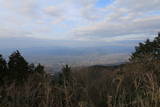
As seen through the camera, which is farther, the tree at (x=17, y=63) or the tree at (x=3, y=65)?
the tree at (x=17, y=63)

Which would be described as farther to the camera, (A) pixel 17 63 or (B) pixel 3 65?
(A) pixel 17 63

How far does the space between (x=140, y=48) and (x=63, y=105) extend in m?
17.8

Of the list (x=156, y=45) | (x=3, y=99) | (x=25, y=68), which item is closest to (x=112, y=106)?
(x=3, y=99)

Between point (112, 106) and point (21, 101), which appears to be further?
point (21, 101)

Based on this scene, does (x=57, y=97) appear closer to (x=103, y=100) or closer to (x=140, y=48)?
(x=103, y=100)

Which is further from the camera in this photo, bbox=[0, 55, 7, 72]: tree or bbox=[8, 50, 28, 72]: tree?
bbox=[8, 50, 28, 72]: tree

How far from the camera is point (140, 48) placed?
21781 mm

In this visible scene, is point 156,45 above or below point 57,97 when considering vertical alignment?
above

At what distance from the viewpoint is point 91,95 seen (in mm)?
5113

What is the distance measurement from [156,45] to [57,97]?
1723 cm

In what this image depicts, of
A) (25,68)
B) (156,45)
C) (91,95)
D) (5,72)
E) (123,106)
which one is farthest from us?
(156,45)

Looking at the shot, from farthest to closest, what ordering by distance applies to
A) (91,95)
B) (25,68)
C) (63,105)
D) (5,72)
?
(25,68) → (5,72) → (91,95) → (63,105)

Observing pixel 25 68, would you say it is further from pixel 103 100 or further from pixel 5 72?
pixel 103 100

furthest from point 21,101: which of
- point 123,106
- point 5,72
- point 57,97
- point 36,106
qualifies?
point 5,72
